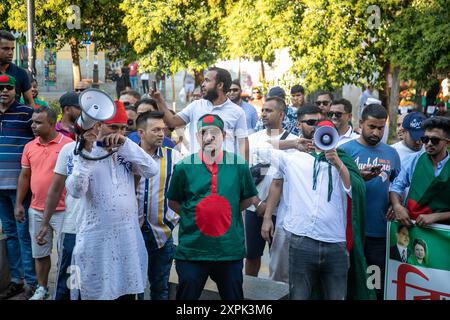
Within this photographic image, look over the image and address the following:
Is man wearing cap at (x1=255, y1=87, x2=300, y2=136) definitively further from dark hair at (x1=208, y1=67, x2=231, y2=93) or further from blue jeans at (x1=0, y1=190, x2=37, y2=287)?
blue jeans at (x1=0, y1=190, x2=37, y2=287)

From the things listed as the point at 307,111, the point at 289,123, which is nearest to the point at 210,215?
the point at 307,111

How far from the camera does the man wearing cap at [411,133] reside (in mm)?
6277

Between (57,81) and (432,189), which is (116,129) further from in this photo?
(57,81)

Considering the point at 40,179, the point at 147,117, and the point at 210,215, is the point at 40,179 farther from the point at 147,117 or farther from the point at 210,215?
the point at 210,215

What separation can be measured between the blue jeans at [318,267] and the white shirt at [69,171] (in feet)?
5.12

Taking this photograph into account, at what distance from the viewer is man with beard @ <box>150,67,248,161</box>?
21.1 ft

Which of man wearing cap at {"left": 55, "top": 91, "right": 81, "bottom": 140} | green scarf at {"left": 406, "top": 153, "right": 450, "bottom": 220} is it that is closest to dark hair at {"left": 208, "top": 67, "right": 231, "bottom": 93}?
man wearing cap at {"left": 55, "top": 91, "right": 81, "bottom": 140}

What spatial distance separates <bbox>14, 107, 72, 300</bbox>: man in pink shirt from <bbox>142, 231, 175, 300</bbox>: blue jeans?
98 cm

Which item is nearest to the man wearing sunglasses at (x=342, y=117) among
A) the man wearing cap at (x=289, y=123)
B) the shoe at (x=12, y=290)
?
the man wearing cap at (x=289, y=123)

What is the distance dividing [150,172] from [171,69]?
1426 cm

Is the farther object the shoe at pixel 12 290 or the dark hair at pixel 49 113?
the shoe at pixel 12 290

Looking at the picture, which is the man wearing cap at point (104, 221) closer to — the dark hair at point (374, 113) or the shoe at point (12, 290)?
the shoe at point (12, 290)

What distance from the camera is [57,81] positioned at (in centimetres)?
3278
